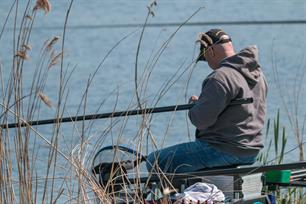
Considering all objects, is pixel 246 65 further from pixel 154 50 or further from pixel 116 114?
pixel 154 50

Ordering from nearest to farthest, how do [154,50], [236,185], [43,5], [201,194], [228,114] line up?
[43,5], [201,194], [236,185], [228,114], [154,50]

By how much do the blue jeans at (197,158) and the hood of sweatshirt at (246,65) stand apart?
347 mm

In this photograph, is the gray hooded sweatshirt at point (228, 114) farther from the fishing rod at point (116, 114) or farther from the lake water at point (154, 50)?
the lake water at point (154, 50)

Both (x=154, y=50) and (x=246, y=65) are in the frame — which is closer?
(x=246, y=65)

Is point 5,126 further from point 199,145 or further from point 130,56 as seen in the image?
point 130,56

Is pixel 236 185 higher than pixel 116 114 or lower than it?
lower

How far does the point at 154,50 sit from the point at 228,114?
604cm

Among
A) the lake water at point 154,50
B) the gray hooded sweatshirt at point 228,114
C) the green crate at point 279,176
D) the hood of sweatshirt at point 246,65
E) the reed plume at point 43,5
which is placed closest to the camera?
the reed plume at point 43,5

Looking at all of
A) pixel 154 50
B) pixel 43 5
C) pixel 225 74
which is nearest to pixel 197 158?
pixel 225 74

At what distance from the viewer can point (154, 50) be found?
10.8 m

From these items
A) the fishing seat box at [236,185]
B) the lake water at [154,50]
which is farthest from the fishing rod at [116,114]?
the lake water at [154,50]

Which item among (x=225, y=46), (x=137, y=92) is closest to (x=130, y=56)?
(x=225, y=46)

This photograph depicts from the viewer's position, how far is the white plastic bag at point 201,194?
161 inches

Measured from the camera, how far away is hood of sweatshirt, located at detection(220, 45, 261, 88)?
4.91 m
